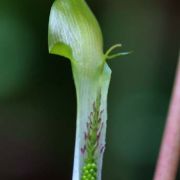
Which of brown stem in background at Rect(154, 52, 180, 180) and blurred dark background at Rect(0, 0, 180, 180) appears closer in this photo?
brown stem in background at Rect(154, 52, 180, 180)

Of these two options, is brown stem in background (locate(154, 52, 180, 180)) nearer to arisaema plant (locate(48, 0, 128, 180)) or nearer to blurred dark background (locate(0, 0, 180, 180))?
arisaema plant (locate(48, 0, 128, 180))

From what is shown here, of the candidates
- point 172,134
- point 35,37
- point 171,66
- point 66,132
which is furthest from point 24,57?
point 172,134

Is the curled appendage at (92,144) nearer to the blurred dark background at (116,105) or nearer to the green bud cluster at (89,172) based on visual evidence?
the green bud cluster at (89,172)

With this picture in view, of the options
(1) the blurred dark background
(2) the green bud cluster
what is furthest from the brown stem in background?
(1) the blurred dark background

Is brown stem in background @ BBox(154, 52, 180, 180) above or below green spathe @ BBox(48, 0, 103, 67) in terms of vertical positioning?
below

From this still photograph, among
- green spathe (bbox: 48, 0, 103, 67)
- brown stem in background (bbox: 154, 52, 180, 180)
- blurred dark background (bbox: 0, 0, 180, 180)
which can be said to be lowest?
blurred dark background (bbox: 0, 0, 180, 180)

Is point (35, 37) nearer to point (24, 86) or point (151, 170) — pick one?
point (24, 86)
